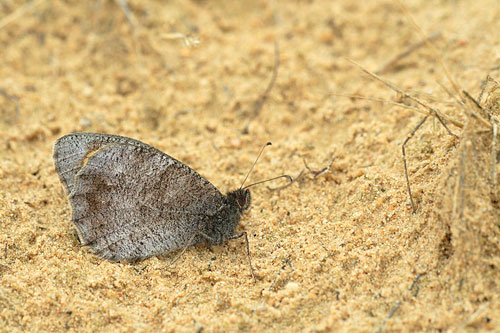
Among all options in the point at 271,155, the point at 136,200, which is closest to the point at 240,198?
the point at 136,200

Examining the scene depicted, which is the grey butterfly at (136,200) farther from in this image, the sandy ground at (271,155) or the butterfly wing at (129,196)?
the sandy ground at (271,155)

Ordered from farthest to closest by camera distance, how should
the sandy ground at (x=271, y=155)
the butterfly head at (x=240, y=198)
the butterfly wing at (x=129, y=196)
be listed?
the butterfly head at (x=240, y=198)
the butterfly wing at (x=129, y=196)
the sandy ground at (x=271, y=155)

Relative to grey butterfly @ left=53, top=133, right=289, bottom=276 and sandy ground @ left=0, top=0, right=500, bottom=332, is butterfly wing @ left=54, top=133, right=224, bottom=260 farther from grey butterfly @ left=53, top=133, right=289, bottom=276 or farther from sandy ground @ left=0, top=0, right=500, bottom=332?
sandy ground @ left=0, top=0, right=500, bottom=332

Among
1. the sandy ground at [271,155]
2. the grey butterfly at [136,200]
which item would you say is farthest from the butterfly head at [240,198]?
the sandy ground at [271,155]

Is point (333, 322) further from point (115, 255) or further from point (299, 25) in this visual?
point (299, 25)

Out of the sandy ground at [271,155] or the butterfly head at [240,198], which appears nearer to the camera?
the sandy ground at [271,155]

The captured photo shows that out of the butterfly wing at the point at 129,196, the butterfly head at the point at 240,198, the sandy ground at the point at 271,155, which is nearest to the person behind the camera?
the sandy ground at the point at 271,155

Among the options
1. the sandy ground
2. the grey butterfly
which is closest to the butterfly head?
the grey butterfly
